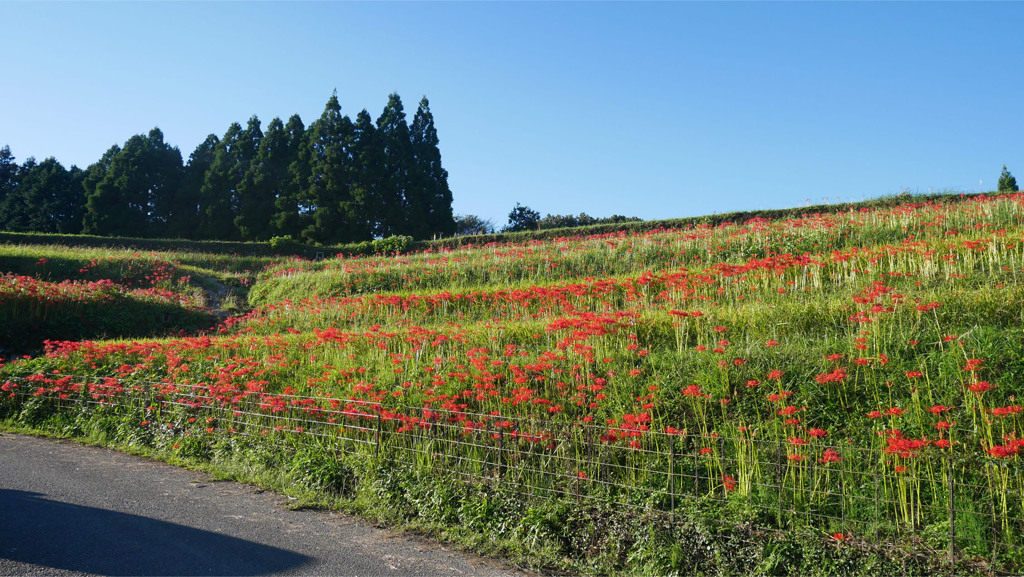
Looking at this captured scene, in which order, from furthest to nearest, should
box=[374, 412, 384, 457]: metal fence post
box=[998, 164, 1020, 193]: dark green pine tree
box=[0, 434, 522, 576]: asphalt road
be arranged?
box=[998, 164, 1020, 193]: dark green pine tree, box=[374, 412, 384, 457]: metal fence post, box=[0, 434, 522, 576]: asphalt road

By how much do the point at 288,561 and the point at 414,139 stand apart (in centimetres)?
3708

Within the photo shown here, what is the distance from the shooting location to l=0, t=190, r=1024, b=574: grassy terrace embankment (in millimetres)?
3891

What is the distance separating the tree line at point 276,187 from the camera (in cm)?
3591

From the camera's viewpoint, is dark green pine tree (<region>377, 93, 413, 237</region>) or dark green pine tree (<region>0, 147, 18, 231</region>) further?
dark green pine tree (<region>0, 147, 18, 231</region>)

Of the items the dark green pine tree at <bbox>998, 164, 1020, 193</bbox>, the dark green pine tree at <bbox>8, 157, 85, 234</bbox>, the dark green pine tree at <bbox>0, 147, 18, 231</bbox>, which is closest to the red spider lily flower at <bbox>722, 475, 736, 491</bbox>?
the dark green pine tree at <bbox>998, 164, 1020, 193</bbox>

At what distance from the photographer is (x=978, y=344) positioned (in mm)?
5332

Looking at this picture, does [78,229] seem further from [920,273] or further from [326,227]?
[920,273]

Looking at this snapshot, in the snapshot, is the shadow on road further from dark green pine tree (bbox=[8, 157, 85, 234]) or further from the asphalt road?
dark green pine tree (bbox=[8, 157, 85, 234])

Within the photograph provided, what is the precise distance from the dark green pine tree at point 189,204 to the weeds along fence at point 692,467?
37085 mm

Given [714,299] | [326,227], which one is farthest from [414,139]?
[714,299]

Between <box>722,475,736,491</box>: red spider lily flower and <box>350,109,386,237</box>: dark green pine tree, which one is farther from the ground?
<box>350,109,386,237</box>: dark green pine tree

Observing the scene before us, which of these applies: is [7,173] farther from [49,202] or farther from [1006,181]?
[1006,181]

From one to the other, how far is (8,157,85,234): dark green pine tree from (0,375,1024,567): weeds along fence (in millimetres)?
45636

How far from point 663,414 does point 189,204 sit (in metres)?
42.2
